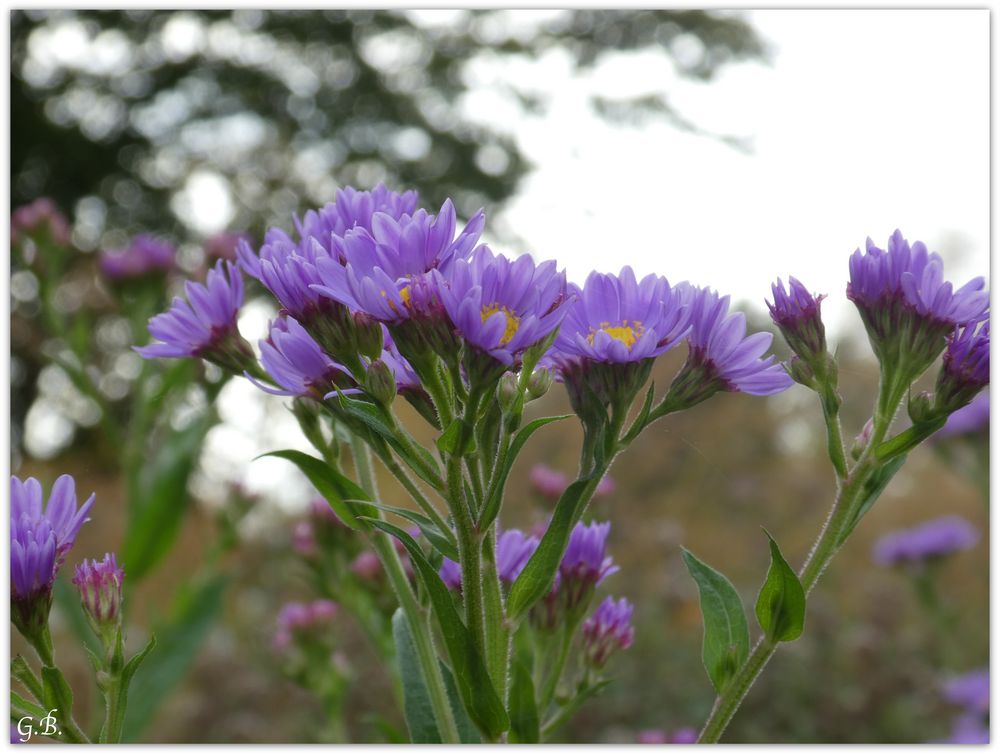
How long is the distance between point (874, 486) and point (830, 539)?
0.17 feet

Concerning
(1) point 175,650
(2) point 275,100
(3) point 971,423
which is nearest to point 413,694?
(1) point 175,650

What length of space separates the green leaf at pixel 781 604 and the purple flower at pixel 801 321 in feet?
0.46

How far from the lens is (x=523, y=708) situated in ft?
2.27

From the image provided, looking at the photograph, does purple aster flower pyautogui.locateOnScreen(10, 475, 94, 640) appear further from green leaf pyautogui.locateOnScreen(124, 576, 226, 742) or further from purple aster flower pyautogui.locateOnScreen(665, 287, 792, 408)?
green leaf pyautogui.locateOnScreen(124, 576, 226, 742)

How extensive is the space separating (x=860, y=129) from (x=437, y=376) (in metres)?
0.94

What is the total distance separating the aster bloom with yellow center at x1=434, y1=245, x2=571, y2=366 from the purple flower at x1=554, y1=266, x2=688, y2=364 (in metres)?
0.05

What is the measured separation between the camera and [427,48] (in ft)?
8.12

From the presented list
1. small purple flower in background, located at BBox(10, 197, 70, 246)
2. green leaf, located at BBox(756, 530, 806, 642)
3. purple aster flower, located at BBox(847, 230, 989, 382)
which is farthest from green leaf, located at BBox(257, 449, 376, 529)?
small purple flower in background, located at BBox(10, 197, 70, 246)

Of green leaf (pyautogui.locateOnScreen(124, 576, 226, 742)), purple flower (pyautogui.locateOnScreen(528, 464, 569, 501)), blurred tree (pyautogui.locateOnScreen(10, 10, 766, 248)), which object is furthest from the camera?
blurred tree (pyautogui.locateOnScreen(10, 10, 766, 248))

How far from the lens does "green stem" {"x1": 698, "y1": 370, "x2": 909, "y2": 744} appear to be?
2.10 feet

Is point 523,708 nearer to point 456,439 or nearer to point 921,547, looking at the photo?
point 456,439

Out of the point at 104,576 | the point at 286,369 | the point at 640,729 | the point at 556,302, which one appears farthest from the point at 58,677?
the point at 640,729

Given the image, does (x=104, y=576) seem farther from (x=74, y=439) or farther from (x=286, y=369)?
(x=74, y=439)

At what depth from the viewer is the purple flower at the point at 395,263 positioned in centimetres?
55
